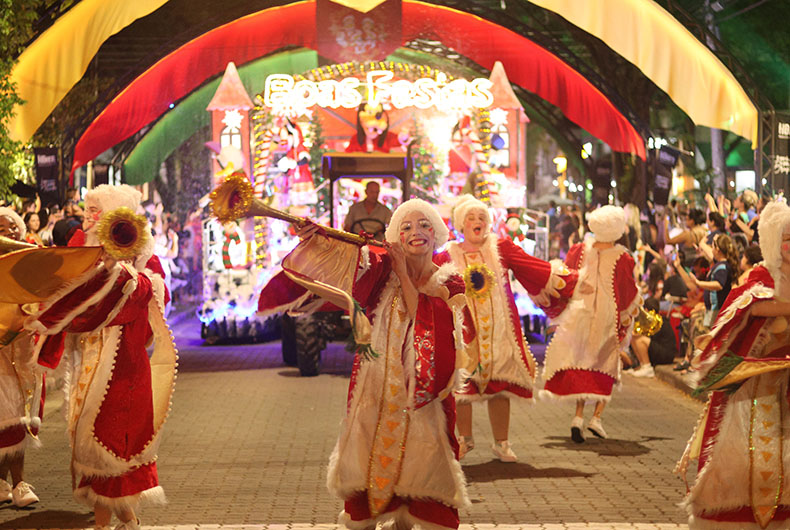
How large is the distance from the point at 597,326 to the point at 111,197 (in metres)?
4.82

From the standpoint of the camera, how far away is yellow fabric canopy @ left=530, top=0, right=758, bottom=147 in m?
17.5

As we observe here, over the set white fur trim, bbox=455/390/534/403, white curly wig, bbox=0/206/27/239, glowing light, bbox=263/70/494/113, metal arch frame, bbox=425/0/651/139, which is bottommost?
white fur trim, bbox=455/390/534/403

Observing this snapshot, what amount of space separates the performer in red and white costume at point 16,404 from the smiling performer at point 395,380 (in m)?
2.40

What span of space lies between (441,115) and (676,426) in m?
9.67

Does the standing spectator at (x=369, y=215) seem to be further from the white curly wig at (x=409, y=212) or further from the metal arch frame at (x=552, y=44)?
the white curly wig at (x=409, y=212)

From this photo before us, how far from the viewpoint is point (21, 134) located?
18328mm

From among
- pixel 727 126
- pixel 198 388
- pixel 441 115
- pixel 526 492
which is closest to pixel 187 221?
pixel 441 115

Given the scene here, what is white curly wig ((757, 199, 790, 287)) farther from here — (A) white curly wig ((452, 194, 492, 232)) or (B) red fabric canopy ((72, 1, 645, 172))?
(B) red fabric canopy ((72, 1, 645, 172))

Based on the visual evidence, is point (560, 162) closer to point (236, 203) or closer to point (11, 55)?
point (11, 55)

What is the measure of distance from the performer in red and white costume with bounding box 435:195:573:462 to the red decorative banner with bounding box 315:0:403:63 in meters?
11.2

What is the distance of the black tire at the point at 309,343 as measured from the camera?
1417 cm

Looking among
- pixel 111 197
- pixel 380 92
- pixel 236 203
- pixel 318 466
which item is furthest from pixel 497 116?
pixel 236 203

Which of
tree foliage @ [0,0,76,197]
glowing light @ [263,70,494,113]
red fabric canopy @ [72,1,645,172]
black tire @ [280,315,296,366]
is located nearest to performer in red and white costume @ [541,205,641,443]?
black tire @ [280,315,296,366]

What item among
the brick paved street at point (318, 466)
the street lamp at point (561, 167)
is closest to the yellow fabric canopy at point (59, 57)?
the brick paved street at point (318, 466)
